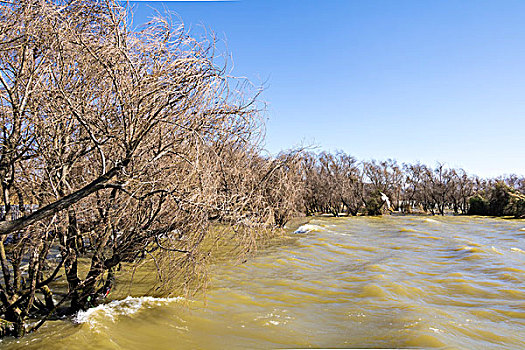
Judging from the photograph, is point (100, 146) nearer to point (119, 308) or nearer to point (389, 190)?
point (119, 308)

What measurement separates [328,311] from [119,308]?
12.3 ft

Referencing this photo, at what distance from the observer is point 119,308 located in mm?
6051

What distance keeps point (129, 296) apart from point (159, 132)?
12.8ft

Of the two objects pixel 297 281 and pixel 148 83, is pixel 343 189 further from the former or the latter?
pixel 148 83

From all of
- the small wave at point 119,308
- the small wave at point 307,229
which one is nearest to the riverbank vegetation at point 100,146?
the small wave at point 119,308

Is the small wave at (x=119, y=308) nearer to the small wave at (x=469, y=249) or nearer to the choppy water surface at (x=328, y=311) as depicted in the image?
the choppy water surface at (x=328, y=311)

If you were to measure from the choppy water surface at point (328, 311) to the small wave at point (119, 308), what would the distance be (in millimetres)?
17

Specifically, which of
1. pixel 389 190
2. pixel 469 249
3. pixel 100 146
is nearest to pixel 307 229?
pixel 469 249

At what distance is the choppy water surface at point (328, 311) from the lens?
507cm

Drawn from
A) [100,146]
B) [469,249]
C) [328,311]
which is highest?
[100,146]

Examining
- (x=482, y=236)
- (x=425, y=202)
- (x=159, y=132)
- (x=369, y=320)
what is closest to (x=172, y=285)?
(x=159, y=132)

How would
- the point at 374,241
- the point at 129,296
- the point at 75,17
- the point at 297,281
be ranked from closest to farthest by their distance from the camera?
the point at 75,17 < the point at 129,296 < the point at 297,281 < the point at 374,241

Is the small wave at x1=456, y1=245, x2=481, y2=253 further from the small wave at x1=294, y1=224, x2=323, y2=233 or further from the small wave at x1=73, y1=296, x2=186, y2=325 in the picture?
the small wave at x1=73, y1=296, x2=186, y2=325

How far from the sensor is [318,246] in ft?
46.0
